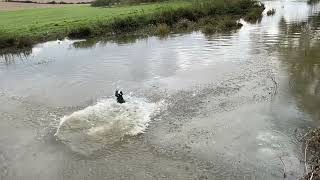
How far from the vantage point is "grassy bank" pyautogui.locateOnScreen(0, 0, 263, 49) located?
32969mm

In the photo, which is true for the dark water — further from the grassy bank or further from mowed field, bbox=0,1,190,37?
mowed field, bbox=0,1,190,37

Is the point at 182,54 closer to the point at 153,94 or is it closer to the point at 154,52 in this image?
the point at 154,52


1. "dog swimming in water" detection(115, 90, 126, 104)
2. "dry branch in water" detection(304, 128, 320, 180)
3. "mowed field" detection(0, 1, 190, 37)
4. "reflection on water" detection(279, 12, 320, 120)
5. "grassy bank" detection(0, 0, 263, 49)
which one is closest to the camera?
"dry branch in water" detection(304, 128, 320, 180)

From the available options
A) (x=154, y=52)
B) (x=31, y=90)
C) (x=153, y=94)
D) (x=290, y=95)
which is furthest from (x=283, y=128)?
(x=154, y=52)

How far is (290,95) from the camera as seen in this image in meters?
18.2

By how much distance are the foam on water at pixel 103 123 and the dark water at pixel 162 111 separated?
0.13ft

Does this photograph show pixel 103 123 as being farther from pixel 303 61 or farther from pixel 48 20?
pixel 48 20

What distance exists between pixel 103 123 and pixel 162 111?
2.57 m

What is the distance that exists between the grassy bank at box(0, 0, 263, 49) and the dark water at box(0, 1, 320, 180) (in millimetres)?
4730

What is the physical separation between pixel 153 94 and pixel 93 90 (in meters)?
2.96

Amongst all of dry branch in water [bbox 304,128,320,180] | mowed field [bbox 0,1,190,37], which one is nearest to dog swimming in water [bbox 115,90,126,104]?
dry branch in water [bbox 304,128,320,180]

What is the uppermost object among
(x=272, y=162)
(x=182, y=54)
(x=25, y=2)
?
(x=25, y=2)

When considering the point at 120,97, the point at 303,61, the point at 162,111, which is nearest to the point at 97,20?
the point at 303,61

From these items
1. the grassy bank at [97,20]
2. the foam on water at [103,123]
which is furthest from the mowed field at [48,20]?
the foam on water at [103,123]
